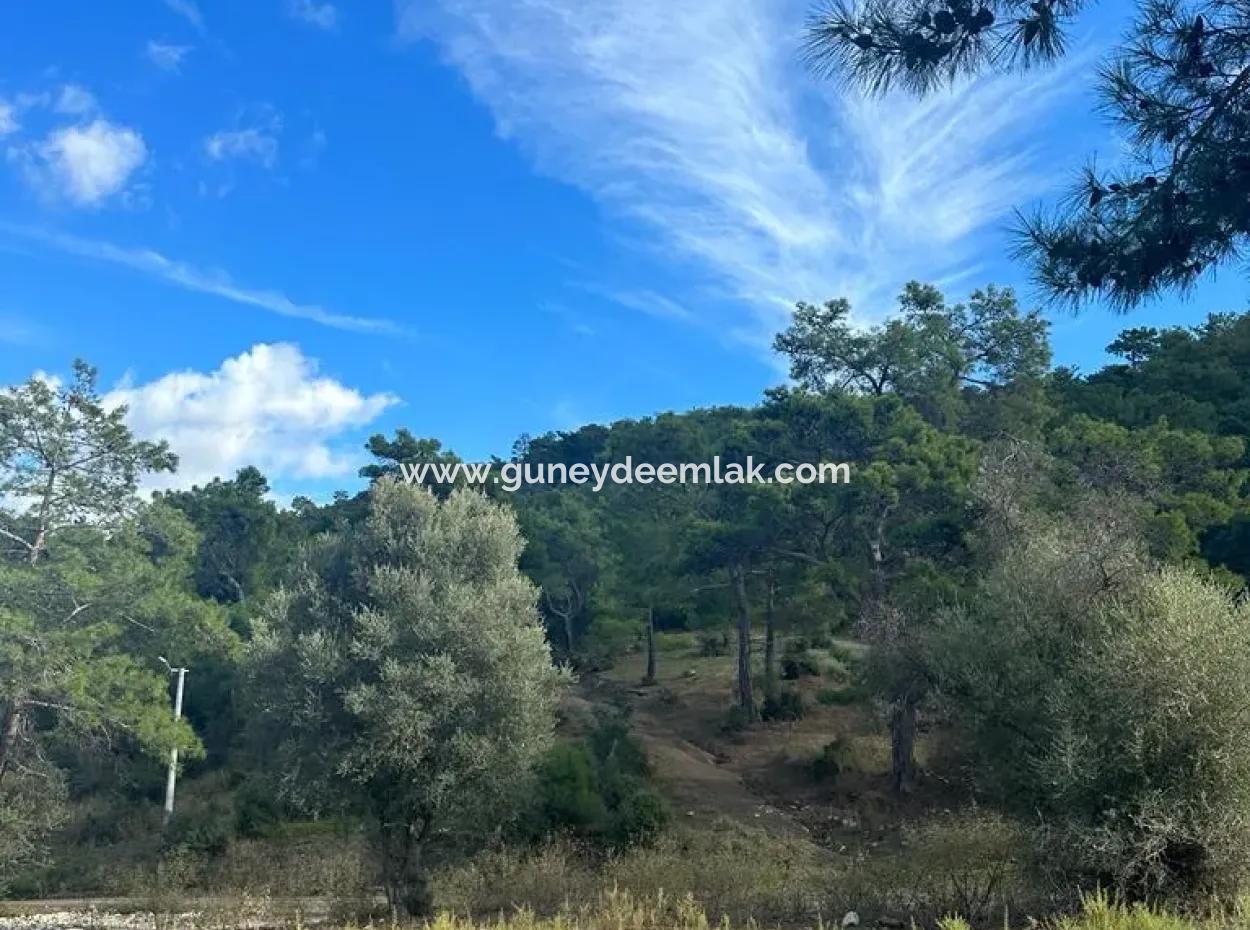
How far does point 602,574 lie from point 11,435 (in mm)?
23826

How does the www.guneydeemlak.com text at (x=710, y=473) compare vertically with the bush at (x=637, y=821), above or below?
above

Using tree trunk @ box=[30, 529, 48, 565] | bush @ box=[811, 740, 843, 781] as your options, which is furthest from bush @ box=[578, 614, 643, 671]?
tree trunk @ box=[30, 529, 48, 565]

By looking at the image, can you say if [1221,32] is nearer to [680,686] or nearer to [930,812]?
[930,812]

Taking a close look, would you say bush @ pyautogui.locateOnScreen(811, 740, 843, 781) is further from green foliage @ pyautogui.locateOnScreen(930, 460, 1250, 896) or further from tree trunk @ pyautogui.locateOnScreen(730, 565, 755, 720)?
green foliage @ pyautogui.locateOnScreen(930, 460, 1250, 896)

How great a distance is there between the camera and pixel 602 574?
39438 mm

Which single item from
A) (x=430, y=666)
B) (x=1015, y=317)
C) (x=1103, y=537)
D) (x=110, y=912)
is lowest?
(x=110, y=912)

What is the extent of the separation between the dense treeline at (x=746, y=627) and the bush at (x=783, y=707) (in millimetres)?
88

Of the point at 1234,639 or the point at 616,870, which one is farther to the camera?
the point at 616,870

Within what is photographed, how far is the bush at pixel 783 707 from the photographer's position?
29250 millimetres

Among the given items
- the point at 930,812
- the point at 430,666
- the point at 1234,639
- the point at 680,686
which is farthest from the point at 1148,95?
the point at 680,686

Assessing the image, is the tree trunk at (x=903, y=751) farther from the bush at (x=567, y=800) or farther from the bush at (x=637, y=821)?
the bush at (x=567, y=800)

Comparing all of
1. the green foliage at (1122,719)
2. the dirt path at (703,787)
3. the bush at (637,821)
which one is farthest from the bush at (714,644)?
the green foliage at (1122,719)

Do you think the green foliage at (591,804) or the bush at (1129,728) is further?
the green foliage at (591,804)

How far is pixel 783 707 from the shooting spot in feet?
96.5
